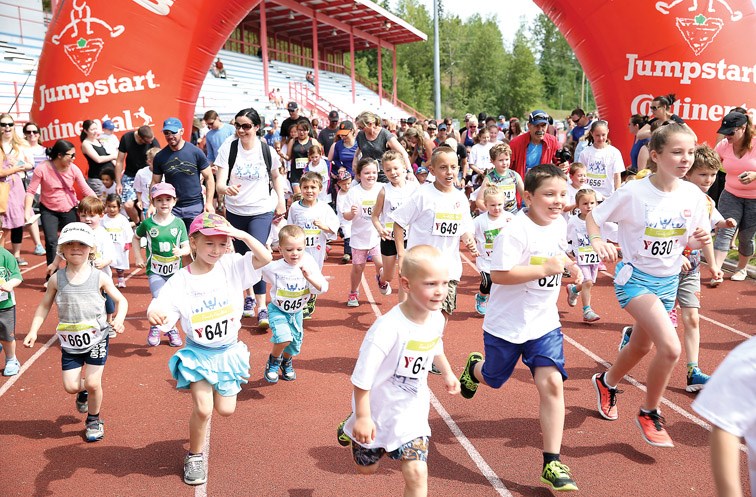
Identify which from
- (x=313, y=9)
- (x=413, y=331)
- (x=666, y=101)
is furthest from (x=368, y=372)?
(x=313, y=9)

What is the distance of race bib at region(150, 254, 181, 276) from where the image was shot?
6723 millimetres

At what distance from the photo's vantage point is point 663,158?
4.28m

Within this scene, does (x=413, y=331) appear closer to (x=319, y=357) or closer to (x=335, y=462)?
(x=335, y=462)

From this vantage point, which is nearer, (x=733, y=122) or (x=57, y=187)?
(x=733, y=122)

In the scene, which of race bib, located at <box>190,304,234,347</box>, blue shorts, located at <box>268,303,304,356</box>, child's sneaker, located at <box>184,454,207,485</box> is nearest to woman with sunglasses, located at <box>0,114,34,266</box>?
blue shorts, located at <box>268,303,304,356</box>

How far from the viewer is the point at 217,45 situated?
12.2m

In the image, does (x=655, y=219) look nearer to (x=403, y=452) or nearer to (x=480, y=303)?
(x=403, y=452)

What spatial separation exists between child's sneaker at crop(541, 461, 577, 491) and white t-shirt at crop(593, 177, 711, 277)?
1524 millimetres

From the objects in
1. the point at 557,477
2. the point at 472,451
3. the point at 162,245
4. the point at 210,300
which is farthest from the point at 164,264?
the point at 557,477

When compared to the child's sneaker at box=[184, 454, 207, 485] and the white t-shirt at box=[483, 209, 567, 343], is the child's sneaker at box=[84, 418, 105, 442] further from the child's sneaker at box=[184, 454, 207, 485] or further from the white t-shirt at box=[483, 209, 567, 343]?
the white t-shirt at box=[483, 209, 567, 343]

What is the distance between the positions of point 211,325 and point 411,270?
1.61 metres

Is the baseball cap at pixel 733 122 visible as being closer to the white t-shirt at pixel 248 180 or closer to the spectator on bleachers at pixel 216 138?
the white t-shirt at pixel 248 180

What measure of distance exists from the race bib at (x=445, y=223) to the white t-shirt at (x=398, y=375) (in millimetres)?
2687

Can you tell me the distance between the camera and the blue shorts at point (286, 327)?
5598 mm
